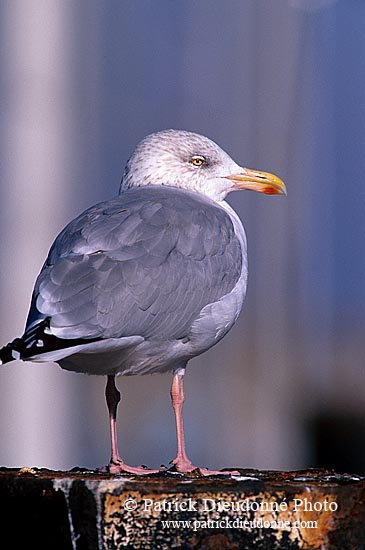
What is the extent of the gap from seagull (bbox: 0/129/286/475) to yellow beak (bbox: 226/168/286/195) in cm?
17

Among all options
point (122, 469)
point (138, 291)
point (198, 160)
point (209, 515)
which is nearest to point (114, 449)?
point (122, 469)

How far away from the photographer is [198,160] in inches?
121

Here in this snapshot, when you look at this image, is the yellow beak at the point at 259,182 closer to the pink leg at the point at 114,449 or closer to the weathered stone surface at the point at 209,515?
the pink leg at the point at 114,449

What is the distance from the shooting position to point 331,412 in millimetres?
8125

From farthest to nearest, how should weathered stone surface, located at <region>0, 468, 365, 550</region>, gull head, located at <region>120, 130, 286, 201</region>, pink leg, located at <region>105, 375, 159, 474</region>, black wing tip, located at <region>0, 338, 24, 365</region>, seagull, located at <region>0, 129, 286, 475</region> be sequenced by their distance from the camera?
gull head, located at <region>120, 130, 286, 201</region> → pink leg, located at <region>105, 375, 159, 474</region> → seagull, located at <region>0, 129, 286, 475</region> → black wing tip, located at <region>0, 338, 24, 365</region> → weathered stone surface, located at <region>0, 468, 365, 550</region>

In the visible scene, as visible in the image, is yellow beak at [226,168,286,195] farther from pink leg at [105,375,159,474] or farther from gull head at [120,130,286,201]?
pink leg at [105,375,159,474]

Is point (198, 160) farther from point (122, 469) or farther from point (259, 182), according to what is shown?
point (122, 469)

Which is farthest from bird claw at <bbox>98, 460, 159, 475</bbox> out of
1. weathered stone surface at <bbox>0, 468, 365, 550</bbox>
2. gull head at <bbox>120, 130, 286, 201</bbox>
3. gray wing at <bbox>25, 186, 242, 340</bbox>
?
gull head at <bbox>120, 130, 286, 201</bbox>

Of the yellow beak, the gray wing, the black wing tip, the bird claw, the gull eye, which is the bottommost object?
the bird claw

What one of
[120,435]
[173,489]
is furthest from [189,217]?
[120,435]

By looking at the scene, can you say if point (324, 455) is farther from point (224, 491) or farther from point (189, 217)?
point (224, 491)

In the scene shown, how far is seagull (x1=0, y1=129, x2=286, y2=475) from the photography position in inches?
95.4

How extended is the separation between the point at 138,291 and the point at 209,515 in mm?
653

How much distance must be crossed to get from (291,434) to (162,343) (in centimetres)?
569
